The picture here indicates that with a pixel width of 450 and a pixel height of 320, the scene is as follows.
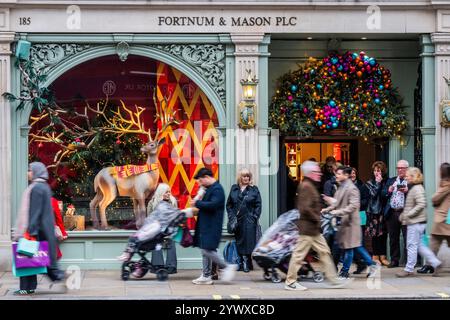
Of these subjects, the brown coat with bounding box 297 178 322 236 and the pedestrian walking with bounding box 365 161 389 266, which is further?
the pedestrian walking with bounding box 365 161 389 266

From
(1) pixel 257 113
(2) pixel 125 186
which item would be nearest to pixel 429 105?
(1) pixel 257 113

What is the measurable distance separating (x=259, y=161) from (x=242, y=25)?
2344 millimetres

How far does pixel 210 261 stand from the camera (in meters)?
14.9

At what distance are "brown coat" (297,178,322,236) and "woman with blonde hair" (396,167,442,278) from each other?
92.0 inches

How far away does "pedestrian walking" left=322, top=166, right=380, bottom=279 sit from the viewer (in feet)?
48.2

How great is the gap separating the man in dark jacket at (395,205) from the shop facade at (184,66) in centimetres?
69

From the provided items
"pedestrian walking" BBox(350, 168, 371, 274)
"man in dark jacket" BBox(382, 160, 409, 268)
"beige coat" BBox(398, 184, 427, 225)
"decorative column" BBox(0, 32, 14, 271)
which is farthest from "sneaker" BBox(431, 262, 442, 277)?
"decorative column" BBox(0, 32, 14, 271)

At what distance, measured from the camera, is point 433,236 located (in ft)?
50.4

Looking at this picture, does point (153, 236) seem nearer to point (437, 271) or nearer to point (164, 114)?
point (164, 114)

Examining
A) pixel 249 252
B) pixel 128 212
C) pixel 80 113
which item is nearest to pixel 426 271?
pixel 249 252

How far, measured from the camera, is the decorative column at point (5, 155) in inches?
642

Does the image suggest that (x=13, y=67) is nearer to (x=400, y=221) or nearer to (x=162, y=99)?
(x=162, y=99)

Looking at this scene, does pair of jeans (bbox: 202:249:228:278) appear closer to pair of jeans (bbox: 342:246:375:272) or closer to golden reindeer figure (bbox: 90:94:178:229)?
pair of jeans (bbox: 342:246:375:272)

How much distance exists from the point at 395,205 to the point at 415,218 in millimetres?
1453
